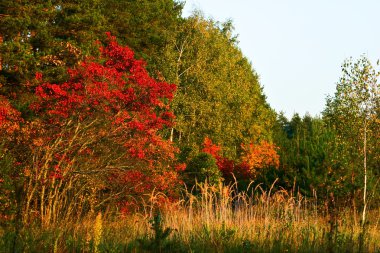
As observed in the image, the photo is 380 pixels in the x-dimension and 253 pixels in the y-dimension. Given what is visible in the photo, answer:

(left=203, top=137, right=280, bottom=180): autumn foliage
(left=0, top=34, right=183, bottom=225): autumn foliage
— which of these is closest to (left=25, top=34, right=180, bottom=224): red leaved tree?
(left=0, top=34, right=183, bottom=225): autumn foliage

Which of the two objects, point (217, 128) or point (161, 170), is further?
point (217, 128)

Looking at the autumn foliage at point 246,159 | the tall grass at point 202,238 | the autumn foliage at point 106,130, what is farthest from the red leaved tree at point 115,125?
the autumn foliage at point 246,159

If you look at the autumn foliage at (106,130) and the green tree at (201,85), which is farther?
the green tree at (201,85)

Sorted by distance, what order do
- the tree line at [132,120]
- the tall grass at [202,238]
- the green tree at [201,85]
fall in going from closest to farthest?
the tall grass at [202,238] → the tree line at [132,120] → the green tree at [201,85]

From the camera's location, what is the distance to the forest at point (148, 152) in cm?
813

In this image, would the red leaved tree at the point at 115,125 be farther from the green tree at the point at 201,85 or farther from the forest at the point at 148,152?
the green tree at the point at 201,85

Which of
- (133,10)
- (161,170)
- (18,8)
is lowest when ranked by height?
(161,170)

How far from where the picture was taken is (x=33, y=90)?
69.7ft

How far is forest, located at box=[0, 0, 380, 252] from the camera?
8133mm

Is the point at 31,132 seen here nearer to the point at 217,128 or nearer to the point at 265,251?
the point at 265,251

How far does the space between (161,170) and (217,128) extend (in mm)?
A: 12322

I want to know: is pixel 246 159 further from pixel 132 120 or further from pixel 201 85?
pixel 132 120

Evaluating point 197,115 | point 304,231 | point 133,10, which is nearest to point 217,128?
point 197,115

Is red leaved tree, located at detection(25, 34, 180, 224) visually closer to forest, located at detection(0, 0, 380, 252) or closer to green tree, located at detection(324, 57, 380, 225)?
forest, located at detection(0, 0, 380, 252)
